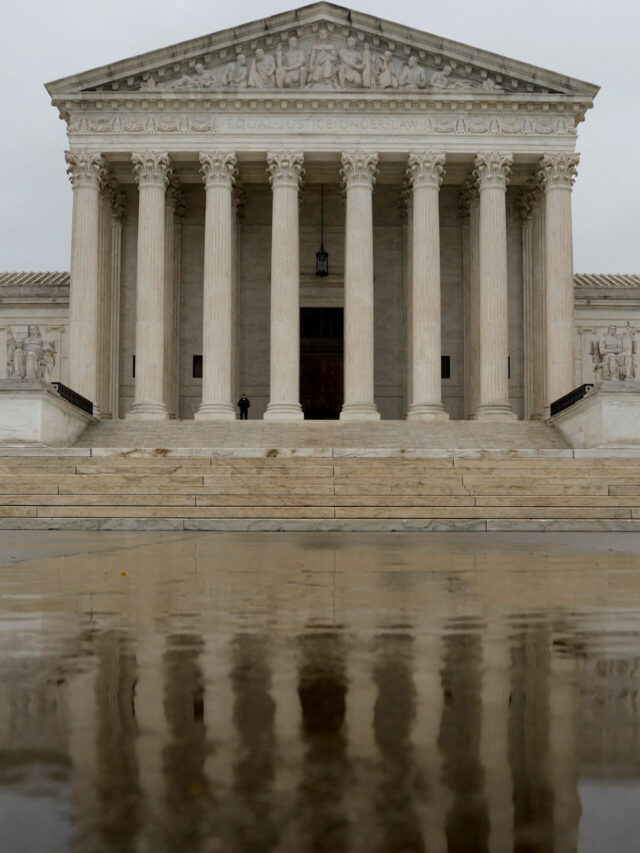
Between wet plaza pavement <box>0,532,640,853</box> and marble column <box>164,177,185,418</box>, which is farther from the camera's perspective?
marble column <box>164,177,185,418</box>

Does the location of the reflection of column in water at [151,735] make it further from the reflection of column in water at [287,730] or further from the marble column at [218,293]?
the marble column at [218,293]

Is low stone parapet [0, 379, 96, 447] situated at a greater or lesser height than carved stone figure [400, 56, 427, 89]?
lesser

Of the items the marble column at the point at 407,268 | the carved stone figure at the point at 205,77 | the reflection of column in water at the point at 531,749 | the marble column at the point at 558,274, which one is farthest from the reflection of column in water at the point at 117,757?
the carved stone figure at the point at 205,77

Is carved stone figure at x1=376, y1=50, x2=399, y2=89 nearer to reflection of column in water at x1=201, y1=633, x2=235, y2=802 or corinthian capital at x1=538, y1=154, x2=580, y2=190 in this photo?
corinthian capital at x1=538, y1=154, x2=580, y2=190

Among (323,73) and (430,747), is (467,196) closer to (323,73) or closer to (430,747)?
(323,73)

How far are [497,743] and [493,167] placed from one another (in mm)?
35092

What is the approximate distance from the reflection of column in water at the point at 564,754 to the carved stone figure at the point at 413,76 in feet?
114

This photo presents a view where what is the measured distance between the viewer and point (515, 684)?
2.94 m

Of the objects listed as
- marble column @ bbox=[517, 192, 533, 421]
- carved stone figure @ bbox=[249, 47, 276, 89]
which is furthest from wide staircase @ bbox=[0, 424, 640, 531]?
carved stone figure @ bbox=[249, 47, 276, 89]

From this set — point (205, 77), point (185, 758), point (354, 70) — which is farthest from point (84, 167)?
point (185, 758)

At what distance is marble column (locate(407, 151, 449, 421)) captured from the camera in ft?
111

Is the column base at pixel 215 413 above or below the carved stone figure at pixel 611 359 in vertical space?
below

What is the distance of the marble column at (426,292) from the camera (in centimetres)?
3381

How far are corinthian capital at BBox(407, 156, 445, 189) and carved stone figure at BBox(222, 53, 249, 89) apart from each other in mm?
7195
